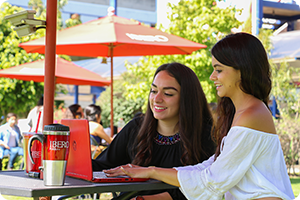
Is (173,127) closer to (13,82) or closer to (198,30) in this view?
(198,30)

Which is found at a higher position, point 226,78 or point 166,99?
point 226,78

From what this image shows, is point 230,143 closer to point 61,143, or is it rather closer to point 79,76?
point 61,143

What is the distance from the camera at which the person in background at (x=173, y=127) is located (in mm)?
2254

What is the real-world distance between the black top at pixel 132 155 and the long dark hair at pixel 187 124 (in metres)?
0.04

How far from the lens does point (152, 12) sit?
33312 millimetres

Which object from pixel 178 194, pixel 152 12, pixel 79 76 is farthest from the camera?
pixel 152 12

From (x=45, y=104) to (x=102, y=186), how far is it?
0.96m

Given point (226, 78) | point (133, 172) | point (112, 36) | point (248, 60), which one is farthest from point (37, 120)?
point (112, 36)

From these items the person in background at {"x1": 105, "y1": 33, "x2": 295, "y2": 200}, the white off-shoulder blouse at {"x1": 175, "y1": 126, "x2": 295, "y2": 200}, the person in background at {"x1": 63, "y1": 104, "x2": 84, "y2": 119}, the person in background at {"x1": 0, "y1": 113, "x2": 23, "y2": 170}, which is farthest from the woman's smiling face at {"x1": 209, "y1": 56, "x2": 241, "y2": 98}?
the person in background at {"x1": 0, "y1": 113, "x2": 23, "y2": 170}

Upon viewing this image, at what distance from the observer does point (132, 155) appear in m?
2.44

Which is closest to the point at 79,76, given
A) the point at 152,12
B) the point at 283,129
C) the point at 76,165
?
the point at 283,129

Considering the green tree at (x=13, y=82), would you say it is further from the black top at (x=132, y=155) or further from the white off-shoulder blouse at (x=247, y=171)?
the white off-shoulder blouse at (x=247, y=171)

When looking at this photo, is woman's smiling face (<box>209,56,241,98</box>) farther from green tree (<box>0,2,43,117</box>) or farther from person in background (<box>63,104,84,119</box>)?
green tree (<box>0,2,43,117</box>)

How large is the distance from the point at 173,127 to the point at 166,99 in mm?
182
